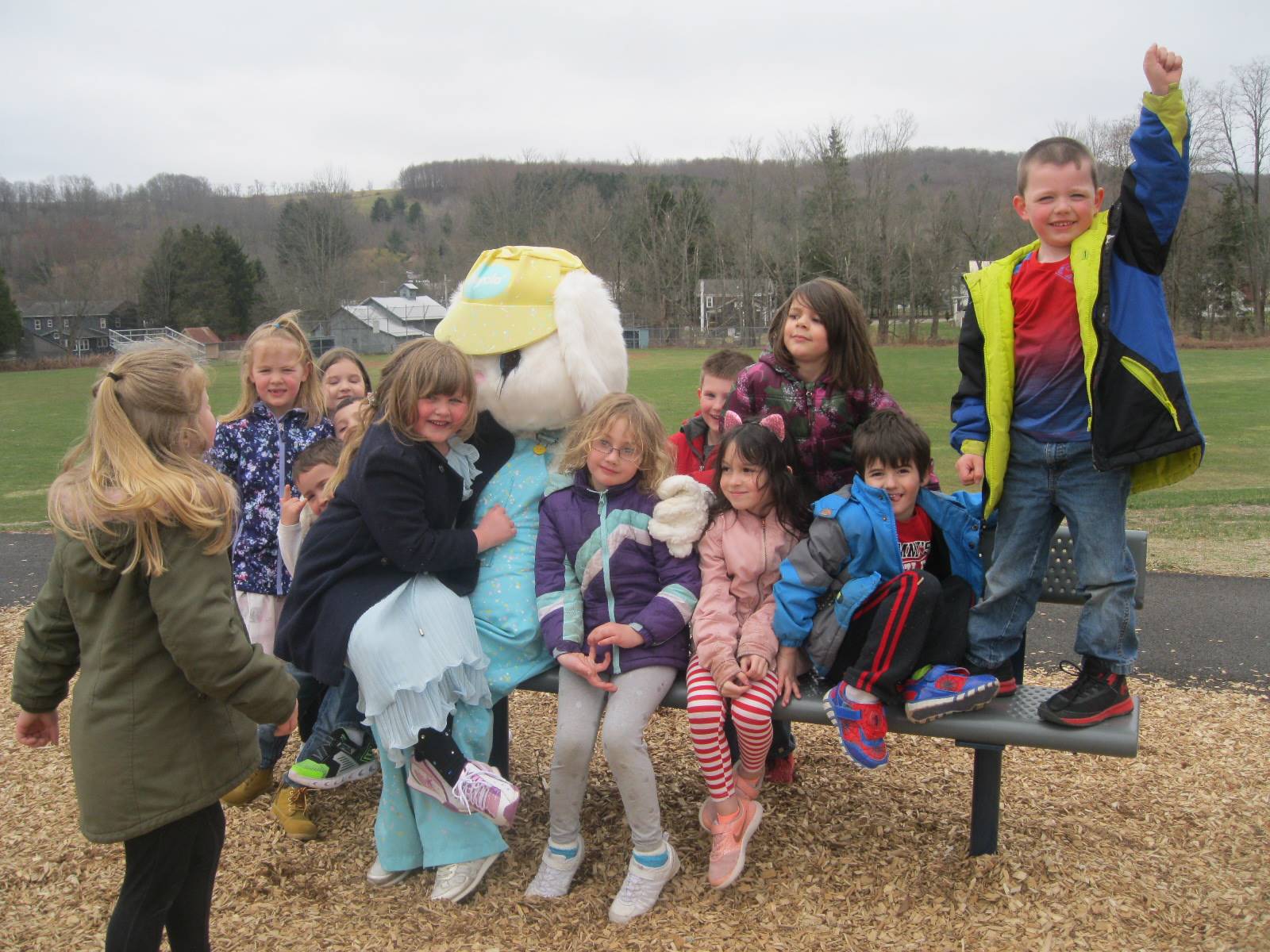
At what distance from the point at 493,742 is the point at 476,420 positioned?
4.05 ft

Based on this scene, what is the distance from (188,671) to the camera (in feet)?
7.41

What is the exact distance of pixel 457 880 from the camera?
3.12m

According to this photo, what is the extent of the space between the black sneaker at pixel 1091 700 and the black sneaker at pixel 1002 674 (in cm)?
19

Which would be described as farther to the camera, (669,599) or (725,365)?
(725,365)

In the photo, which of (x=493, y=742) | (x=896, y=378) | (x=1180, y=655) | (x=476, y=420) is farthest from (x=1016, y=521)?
(x=896, y=378)

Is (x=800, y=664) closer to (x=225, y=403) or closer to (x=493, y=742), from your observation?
(x=493, y=742)

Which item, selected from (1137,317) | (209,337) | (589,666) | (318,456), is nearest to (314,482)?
(318,456)

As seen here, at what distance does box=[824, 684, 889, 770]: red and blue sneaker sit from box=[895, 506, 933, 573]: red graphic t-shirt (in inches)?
19.7

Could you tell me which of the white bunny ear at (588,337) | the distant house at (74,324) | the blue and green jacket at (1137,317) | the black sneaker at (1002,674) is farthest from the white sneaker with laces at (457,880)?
the distant house at (74,324)

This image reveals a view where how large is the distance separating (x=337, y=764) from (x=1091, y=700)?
250cm

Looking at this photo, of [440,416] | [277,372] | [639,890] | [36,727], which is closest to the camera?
[36,727]

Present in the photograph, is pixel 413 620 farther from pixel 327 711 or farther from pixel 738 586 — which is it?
pixel 738 586

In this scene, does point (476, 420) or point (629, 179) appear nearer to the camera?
point (476, 420)

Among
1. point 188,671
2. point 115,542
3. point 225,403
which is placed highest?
point 115,542
